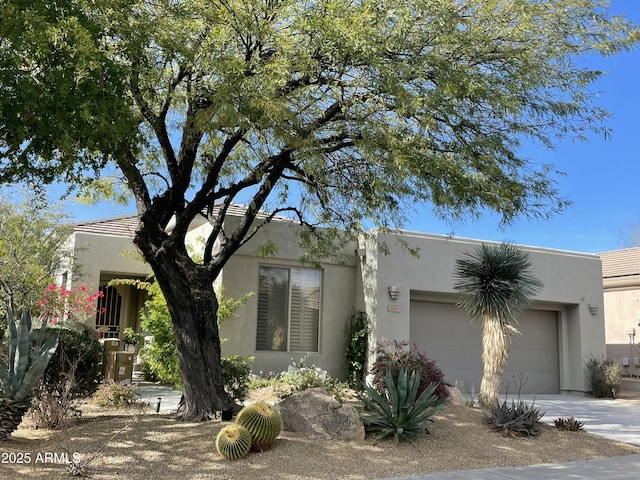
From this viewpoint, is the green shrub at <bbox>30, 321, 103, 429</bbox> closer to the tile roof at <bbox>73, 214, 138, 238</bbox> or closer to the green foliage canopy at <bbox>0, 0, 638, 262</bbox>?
the green foliage canopy at <bbox>0, 0, 638, 262</bbox>

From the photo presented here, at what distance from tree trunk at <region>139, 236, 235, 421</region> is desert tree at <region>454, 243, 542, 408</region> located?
4516 millimetres

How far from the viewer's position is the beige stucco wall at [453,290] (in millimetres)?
15391

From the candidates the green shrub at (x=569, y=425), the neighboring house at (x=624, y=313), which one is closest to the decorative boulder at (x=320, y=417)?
the green shrub at (x=569, y=425)

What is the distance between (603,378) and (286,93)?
13.9 metres

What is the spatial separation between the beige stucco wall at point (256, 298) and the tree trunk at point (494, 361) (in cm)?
586

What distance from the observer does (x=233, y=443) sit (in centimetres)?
717

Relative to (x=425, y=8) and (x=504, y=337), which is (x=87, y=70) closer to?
(x=425, y=8)

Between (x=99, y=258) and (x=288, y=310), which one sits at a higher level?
(x=99, y=258)

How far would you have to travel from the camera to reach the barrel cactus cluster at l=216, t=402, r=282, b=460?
718 centimetres

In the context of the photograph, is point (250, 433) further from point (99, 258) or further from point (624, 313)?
point (624, 313)

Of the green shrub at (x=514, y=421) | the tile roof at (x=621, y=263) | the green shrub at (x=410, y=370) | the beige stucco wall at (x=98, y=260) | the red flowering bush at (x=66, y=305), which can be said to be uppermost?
the tile roof at (x=621, y=263)

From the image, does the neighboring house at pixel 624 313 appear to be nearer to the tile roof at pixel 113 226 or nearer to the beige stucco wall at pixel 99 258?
the tile roof at pixel 113 226

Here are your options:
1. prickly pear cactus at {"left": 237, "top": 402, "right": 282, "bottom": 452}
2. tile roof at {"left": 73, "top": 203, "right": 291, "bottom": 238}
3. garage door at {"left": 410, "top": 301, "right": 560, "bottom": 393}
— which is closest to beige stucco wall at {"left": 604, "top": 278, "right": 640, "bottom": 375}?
garage door at {"left": 410, "top": 301, "right": 560, "bottom": 393}

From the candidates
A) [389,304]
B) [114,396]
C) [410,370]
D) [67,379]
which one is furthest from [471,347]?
[67,379]
